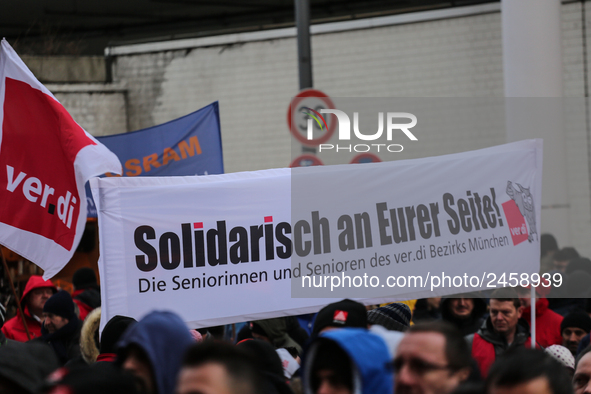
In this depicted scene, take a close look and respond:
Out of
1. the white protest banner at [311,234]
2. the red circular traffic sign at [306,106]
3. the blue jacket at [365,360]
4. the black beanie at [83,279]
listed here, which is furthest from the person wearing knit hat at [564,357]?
the black beanie at [83,279]

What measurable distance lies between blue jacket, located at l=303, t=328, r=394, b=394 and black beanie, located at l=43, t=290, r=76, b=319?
11.7 ft

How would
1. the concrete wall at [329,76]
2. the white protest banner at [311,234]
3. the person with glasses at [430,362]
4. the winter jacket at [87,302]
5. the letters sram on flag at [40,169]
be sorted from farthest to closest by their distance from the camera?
Result: 1. the concrete wall at [329,76]
2. the winter jacket at [87,302]
3. the letters sram on flag at [40,169]
4. the white protest banner at [311,234]
5. the person with glasses at [430,362]

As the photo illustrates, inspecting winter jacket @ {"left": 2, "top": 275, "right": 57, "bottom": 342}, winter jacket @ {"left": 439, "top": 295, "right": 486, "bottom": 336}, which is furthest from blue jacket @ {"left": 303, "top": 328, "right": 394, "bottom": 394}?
winter jacket @ {"left": 2, "top": 275, "right": 57, "bottom": 342}

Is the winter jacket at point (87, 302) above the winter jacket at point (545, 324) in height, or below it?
above

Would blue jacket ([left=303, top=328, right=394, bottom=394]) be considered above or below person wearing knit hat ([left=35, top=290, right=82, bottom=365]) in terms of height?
above

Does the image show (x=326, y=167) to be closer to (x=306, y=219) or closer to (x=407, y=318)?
(x=306, y=219)

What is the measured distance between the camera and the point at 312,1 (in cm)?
1538

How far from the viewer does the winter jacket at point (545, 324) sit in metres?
6.01

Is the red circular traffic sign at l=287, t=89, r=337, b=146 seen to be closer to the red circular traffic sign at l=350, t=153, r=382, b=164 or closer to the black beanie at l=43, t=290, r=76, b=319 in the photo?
the red circular traffic sign at l=350, t=153, r=382, b=164

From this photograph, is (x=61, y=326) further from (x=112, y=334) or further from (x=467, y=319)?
(x=467, y=319)

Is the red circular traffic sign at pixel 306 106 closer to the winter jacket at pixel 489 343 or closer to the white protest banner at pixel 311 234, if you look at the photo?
the white protest banner at pixel 311 234

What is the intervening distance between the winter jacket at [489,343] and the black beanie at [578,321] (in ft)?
2.36

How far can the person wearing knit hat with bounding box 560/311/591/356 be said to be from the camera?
561cm

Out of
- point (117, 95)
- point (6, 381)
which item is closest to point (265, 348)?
point (6, 381)
